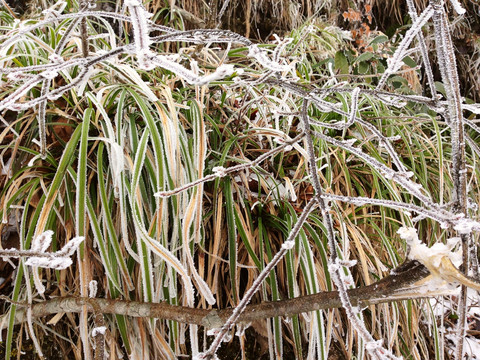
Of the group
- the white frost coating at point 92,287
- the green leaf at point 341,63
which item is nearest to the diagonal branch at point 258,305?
the white frost coating at point 92,287

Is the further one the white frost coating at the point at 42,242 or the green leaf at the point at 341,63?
the green leaf at the point at 341,63

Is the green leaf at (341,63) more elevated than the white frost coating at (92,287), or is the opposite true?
the green leaf at (341,63)

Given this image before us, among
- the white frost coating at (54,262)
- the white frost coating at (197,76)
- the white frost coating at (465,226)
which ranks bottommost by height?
the white frost coating at (54,262)

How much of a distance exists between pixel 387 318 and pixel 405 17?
92.5 inches

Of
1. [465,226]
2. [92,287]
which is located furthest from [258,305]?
[465,226]

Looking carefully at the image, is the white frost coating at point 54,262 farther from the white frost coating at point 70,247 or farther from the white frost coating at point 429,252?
the white frost coating at point 429,252

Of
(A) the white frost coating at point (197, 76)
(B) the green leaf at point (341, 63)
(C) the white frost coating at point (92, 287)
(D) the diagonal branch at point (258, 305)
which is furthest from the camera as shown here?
(B) the green leaf at point (341, 63)

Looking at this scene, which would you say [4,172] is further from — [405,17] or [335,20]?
[405,17]

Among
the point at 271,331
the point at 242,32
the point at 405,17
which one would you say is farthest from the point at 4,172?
the point at 405,17

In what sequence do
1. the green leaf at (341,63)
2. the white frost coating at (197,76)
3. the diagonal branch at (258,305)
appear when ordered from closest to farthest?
the white frost coating at (197,76), the diagonal branch at (258,305), the green leaf at (341,63)

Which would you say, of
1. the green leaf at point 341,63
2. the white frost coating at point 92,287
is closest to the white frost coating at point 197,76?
the white frost coating at point 92,287

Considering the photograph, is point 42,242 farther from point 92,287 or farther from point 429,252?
point 429,252


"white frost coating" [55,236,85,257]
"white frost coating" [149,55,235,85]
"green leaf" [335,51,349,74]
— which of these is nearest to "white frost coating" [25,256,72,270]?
"white frost coating" [55,236,85,257]

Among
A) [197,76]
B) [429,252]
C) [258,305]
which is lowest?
[258,305]
